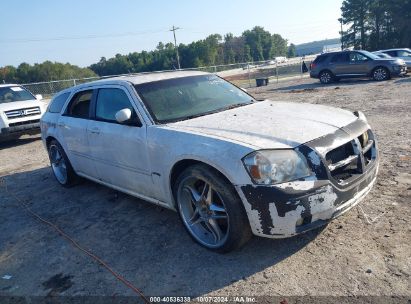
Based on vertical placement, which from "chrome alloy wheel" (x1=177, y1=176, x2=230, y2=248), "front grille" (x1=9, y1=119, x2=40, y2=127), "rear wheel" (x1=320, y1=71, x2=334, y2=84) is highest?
"front grille" (x1=9, y1=119, x2=40, y2=127)

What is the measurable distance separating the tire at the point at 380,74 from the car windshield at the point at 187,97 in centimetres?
1535

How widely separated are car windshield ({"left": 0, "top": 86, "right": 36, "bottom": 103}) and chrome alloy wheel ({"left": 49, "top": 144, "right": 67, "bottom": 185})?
643cm

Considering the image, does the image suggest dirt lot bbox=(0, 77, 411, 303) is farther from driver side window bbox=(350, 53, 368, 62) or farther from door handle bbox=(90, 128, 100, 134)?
driver side window bbox=(350, 53, 368, 62)

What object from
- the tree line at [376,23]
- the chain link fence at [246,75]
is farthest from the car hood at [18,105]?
the tree line at [376,23]

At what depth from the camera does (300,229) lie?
10.1ft

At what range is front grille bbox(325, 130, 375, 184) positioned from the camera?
10.6ft

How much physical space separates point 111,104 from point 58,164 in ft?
7.02

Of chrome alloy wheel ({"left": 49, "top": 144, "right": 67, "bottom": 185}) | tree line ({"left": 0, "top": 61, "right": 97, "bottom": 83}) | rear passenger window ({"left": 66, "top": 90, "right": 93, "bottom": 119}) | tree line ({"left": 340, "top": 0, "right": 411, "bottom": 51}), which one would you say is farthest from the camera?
tree line ({"left": 0, "top": 61, "right": 97, "bottom": 83})

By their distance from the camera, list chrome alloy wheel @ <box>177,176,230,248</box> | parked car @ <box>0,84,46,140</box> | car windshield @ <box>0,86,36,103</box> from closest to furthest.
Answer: chrome alloy wheel @ <box>177,176,230,248</box>
parked car @ <box>0,84,46,140</box>
car windshield @ <box>0,86,36,103</box>

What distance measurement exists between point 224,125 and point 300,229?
1220mm

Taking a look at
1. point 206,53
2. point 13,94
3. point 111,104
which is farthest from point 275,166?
point 206,53

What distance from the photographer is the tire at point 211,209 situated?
3211 mm

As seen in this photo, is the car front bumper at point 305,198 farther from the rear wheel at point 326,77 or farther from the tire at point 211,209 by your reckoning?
the rear wheel at point 326,77

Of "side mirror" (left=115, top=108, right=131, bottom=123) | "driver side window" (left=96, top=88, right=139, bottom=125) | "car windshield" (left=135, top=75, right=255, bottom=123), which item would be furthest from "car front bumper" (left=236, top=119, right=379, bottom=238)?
"driver side window" (left=96, top=88, right=139, bottom=125)
